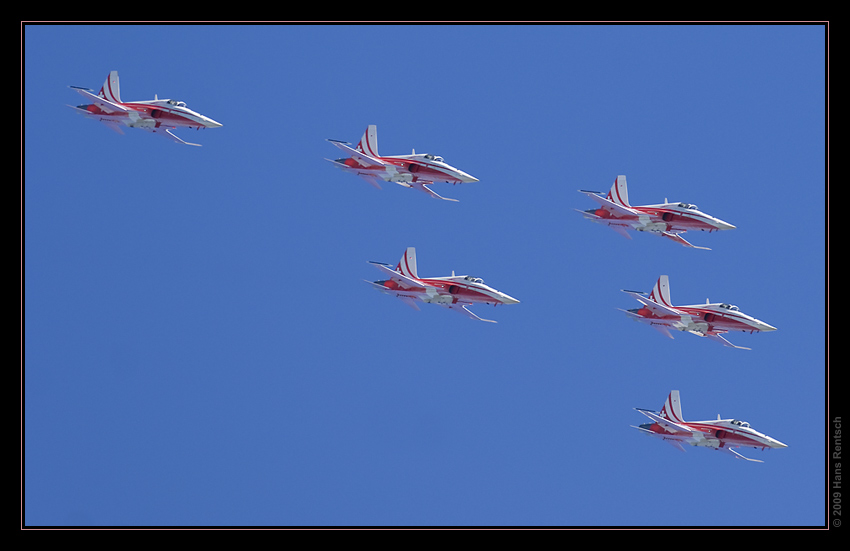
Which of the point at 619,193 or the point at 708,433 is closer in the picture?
the point at 708,433

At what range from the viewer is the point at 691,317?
73.9 m

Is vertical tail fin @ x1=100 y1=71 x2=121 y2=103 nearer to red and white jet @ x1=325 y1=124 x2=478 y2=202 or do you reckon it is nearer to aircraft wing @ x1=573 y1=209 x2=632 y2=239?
red and white jet @ x1=325 y1=124 x2=478 y2=202

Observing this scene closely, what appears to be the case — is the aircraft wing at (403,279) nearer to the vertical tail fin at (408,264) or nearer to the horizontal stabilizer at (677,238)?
the vertical tail fin at (408,264)

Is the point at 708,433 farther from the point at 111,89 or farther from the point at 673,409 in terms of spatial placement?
the point at 111,89

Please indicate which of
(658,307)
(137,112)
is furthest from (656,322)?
(137,112)

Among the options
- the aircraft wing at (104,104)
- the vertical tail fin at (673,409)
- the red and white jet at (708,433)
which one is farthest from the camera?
the vertical tail fin at (673,409)

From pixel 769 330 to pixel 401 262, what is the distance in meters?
17.4

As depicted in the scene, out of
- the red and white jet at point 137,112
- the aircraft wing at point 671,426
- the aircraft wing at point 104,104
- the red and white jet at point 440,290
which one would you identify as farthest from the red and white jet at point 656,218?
the aircraft wing at point 104,104

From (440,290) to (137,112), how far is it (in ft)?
52.5

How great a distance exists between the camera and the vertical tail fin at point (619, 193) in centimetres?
7525

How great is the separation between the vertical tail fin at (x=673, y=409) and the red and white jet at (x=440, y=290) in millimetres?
9035
